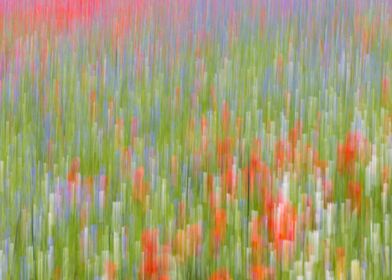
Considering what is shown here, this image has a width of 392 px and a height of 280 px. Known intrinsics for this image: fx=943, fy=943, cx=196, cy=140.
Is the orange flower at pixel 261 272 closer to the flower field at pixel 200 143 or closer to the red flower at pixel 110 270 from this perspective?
the flower field at pixel 200 143

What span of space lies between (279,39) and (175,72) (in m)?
0.78

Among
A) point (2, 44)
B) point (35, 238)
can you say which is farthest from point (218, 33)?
point (35, 238)

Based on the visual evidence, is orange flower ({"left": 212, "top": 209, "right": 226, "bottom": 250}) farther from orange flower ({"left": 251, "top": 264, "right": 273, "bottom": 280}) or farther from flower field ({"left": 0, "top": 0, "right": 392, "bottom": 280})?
orange flower ({"left": 251, "top": 264, "right": 273, "bottom": 280})

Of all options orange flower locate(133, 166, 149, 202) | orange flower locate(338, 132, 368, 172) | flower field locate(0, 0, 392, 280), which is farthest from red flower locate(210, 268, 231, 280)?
orange flower locate(338, 132, 368, 172)

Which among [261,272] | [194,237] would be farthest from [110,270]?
[261,272]

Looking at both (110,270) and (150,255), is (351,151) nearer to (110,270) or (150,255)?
(150,255)

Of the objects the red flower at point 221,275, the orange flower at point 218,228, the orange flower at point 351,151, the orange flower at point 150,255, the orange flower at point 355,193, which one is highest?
the orange flower at point 351,151

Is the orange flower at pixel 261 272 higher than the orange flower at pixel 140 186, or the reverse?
the orange flower at pixel 140 186

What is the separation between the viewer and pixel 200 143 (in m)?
3.60

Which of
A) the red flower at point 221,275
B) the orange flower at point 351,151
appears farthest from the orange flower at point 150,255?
the orange flower at point 351,151

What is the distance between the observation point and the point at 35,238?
2967 millimetres

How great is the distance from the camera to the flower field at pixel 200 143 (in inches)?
110

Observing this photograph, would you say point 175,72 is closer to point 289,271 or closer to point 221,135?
point 221,135

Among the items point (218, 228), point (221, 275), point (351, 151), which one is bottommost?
point (221, 275)
